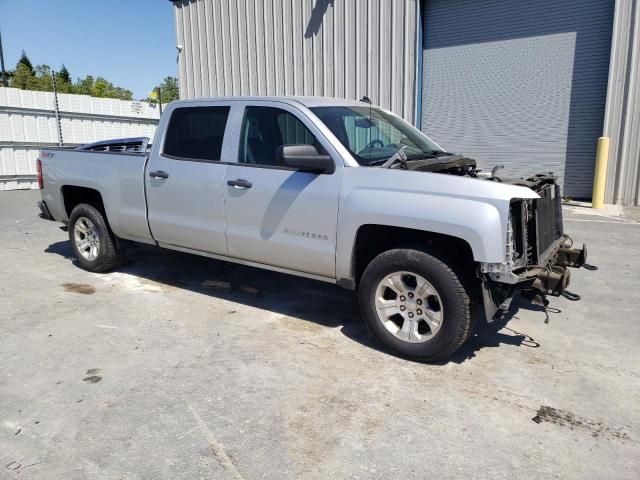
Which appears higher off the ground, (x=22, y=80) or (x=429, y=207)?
(x=22, y=80)

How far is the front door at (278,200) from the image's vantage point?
412 cm

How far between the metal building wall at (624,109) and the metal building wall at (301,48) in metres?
4.30

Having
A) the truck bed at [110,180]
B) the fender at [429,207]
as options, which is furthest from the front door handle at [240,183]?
the truck bed at [110,180]

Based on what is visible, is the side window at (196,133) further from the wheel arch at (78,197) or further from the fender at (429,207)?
the fender at (429,207)

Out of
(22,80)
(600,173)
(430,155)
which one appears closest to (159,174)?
(430,155)

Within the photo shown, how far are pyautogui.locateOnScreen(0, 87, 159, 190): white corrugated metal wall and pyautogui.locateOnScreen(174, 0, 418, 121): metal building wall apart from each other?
2595 mm

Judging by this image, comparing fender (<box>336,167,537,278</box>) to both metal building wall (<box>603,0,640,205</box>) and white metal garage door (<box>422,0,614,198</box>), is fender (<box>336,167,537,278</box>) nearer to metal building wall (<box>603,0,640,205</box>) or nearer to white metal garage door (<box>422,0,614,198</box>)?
metal building wall (<box>603,0,640,205</box>)

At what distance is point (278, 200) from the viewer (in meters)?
4.32

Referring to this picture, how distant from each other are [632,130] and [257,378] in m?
10.2

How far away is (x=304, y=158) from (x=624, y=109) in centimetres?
931

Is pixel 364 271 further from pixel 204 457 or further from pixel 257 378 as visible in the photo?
pixel 204 457

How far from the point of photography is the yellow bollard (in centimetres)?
1058

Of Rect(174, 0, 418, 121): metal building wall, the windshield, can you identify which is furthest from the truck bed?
Rect(174, 0, 418, 121): metal building wall

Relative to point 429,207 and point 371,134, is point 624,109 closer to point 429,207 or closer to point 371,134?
point 371,134
